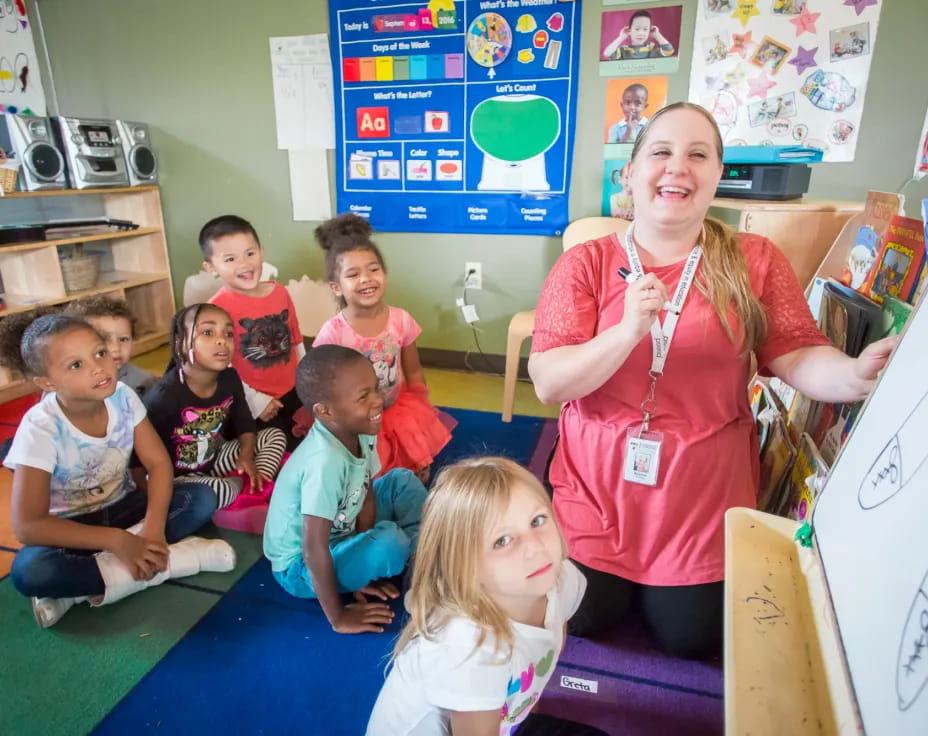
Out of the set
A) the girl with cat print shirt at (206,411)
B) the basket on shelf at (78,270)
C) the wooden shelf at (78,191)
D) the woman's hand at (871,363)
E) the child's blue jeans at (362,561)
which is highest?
the wooden shelf at (78,191)

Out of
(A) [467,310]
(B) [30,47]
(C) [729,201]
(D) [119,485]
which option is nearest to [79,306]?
(D) [119,485]

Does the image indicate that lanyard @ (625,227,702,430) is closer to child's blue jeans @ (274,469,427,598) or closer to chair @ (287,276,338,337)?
child's blue jeans @ (274,469,427,598)

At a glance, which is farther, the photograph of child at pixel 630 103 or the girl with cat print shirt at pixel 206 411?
the photograph of child at pixel 630 103

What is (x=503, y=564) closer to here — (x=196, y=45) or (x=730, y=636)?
(x=730, y=636)

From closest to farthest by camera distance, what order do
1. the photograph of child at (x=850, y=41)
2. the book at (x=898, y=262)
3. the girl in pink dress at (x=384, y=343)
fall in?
the book at (x=898, y=262)
the girl in pink dress at (x=384, y=343)
the photograph of child at (x=850, y=41)

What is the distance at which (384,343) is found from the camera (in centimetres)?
205

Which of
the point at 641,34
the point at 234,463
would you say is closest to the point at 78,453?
the point at 234,463

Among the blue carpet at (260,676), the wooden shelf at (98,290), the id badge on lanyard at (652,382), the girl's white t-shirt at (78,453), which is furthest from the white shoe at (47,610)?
the wooden shelf at (98,290)

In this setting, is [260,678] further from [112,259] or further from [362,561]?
[112,259]

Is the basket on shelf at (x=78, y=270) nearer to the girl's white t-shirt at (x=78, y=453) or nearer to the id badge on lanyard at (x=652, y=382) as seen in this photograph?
the girl's white t-shirt at (x=78, y=453)

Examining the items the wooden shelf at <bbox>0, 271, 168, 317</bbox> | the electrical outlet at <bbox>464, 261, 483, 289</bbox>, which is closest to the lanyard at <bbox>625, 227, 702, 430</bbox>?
the electrical outlet at <bbox>464, 261, 483, 289</bbox>

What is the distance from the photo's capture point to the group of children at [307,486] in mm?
801

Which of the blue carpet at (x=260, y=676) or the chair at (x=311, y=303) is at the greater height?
the chair at (x=311, y=303)

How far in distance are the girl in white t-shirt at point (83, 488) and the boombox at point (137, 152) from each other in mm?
1987
